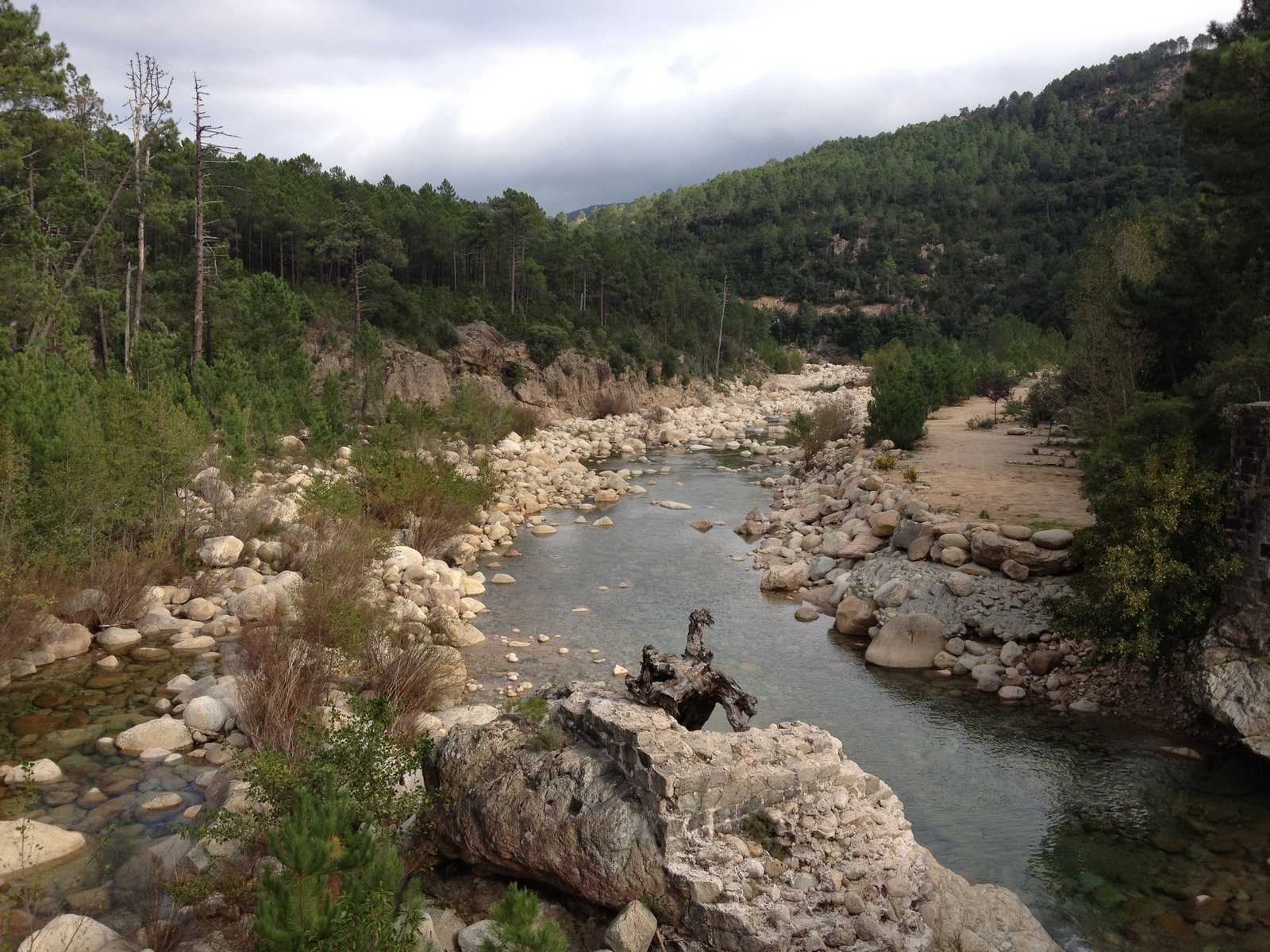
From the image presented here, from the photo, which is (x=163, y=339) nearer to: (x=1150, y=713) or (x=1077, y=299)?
(x=1150, y=713)

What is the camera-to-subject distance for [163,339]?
23.4 meters

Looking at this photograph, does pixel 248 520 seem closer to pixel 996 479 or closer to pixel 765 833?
pixel 765 833

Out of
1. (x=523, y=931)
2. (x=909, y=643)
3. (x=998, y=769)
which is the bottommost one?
(x=998, y=769)

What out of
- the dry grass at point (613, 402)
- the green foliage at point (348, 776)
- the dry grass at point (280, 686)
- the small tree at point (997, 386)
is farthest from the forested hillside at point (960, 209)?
the green foliage at point (348, 776)

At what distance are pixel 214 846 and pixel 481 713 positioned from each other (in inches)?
131

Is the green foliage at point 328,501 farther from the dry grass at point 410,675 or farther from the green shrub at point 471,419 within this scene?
the green shrub at point 471,419

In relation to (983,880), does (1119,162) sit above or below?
above

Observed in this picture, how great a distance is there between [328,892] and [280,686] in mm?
4763

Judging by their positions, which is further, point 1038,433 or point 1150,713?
point 1038,433

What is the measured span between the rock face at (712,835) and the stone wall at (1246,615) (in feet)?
14.9

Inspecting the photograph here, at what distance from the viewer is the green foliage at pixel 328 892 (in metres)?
4.21

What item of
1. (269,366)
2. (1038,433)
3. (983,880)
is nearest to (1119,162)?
(1038,433)

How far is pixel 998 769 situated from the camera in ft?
32.8

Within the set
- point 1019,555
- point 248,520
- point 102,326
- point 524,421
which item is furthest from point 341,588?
point 524,421
